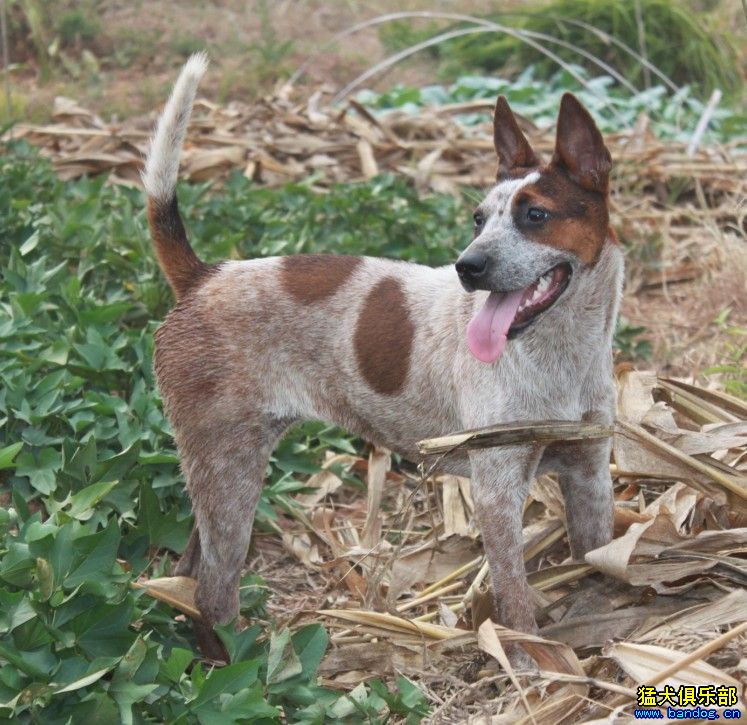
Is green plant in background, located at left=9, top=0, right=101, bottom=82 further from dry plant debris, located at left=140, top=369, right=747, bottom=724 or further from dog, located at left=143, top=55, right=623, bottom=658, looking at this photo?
dog, located at left=143, top=55, right=623, bottom=658

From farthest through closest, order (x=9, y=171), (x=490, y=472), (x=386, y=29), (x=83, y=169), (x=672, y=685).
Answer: (x=386, y=29)
(x=83, y=169)
(x=9, y=171)
(x=490, y=472)
(x=672, y=685)

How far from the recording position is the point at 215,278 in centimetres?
365

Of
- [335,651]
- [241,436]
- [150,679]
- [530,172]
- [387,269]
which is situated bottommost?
[335,651]

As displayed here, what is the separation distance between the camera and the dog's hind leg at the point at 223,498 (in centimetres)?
348

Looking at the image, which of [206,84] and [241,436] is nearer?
[241,436]

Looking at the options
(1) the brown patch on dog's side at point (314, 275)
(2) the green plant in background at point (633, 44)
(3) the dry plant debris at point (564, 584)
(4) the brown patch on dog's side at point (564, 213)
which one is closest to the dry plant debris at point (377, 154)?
(2) the green plant in background at point (633, 44)

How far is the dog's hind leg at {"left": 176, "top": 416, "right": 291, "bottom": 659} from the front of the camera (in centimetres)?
348

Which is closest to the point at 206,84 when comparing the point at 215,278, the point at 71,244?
the point at 71,244

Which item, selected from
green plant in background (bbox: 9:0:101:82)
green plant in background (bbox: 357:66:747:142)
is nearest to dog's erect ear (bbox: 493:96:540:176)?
green plant in background (bbox: 357:66:747:142)

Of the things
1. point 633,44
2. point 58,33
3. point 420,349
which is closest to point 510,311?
point 420,349

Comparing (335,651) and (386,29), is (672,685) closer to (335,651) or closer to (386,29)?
(335,651)

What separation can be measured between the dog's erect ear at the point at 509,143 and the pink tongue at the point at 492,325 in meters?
0.44

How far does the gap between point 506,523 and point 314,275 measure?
0.98 m

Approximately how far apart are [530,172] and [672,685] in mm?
1438
